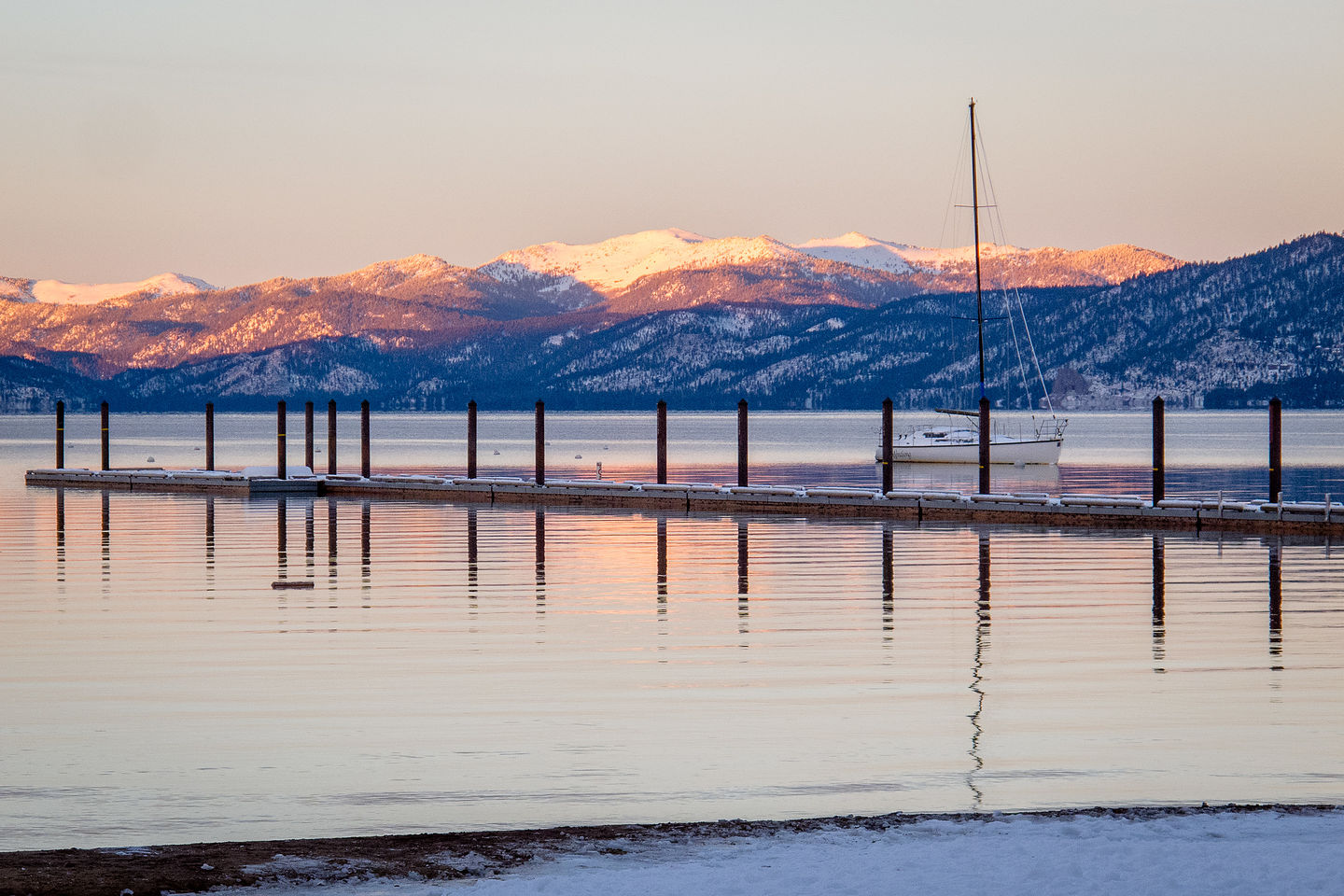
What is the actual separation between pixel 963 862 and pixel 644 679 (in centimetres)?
711

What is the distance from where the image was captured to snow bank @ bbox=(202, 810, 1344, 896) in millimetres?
7262

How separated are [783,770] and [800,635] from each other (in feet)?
20.7

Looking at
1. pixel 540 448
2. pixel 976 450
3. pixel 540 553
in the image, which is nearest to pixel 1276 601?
pixel 540 553

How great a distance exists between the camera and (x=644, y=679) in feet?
47.7

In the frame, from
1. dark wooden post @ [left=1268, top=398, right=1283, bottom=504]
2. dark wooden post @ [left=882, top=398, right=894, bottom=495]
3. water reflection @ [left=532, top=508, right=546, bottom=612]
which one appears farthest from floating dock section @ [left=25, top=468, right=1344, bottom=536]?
water reflection @ [left=532, top=508, right=546, bottom=612]

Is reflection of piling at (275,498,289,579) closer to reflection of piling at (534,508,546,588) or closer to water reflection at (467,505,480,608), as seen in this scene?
water reflection at (467,505,480,608)

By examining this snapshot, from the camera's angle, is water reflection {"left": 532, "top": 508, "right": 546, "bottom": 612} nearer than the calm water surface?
No

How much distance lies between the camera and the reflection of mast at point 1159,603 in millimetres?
15648

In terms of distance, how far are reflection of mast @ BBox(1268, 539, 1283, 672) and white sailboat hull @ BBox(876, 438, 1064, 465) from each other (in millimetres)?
45371

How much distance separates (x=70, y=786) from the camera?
10391 mm

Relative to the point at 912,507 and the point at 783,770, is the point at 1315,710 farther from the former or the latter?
the point at 912,507

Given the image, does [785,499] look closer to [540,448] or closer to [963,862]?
[540,448]

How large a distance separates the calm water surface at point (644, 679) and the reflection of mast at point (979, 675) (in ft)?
0.17

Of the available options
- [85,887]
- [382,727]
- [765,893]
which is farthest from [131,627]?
[765,893]
